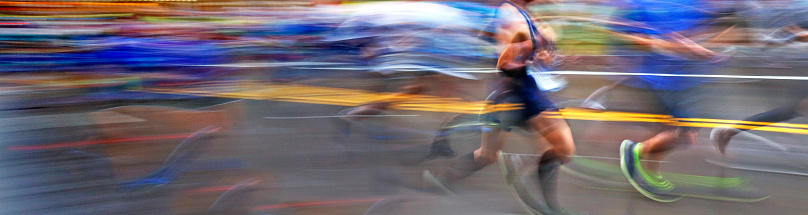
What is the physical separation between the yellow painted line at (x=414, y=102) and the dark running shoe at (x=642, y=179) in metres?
0.27

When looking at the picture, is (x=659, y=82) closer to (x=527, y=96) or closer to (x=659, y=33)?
(x=659, y=33)

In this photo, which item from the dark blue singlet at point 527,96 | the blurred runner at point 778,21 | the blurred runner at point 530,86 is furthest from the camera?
the blurred runner at point 778,21

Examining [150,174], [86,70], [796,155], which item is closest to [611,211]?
[796,155]

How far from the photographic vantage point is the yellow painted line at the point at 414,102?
15.9ft

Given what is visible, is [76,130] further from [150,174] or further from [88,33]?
[150,174]

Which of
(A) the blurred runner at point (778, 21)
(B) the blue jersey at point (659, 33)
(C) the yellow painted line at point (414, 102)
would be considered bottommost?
(C) the yellow painted line at point (414, 102)

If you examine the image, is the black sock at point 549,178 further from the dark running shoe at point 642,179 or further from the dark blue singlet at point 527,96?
the dark running shoe at point 642,179

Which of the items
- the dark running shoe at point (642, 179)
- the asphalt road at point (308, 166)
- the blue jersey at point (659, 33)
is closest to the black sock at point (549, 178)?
the asphalt road at point (308, 166)

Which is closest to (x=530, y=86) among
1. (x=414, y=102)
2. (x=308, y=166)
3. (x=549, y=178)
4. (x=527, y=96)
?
(x=527, y=96)

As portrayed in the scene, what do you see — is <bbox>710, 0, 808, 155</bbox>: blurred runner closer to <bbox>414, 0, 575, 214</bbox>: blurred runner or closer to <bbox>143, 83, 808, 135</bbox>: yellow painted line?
<bbox>143, 83, 808, 135</bbox>: yellow painted line

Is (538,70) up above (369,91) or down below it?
above

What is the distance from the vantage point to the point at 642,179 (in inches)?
160

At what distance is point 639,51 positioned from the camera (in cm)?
441

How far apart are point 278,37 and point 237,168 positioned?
3.25m
